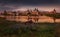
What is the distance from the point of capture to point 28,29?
146 inches

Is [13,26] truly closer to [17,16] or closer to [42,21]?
[17,16]

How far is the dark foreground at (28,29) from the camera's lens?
3.63 meters

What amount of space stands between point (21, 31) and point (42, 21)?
0.58 m

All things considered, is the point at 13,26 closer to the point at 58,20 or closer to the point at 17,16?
the point at 17,16

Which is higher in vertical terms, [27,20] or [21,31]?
[27,20]

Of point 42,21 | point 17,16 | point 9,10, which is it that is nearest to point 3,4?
point 9,10

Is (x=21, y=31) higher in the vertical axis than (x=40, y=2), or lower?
lower

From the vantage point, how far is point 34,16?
3830 mm

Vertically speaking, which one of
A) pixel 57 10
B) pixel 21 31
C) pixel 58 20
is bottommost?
pixel 21 31

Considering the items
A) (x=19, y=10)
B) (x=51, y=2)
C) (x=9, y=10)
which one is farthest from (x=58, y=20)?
(x=9, y=10)

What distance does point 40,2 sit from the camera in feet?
12.6

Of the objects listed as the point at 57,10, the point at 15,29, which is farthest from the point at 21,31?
the point at 57,10

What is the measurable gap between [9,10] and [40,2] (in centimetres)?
81

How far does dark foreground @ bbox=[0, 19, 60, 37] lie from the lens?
363cm
